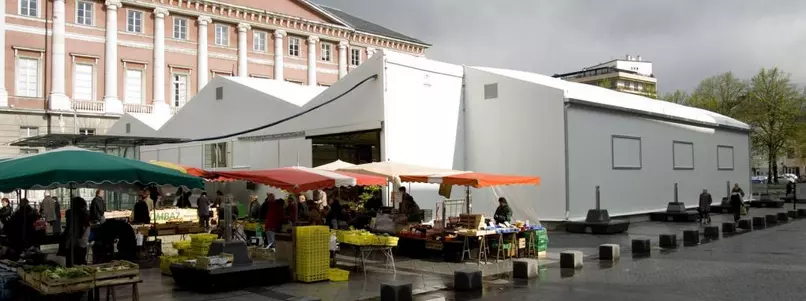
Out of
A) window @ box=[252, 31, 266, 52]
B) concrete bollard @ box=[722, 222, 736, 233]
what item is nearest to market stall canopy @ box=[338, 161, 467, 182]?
concrete bollard @ box=[722, 222, 736, 233]

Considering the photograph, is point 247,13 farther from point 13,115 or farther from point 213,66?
point 13,115

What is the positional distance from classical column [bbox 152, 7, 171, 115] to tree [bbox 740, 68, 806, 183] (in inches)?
1667

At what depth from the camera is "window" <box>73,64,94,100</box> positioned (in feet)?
128

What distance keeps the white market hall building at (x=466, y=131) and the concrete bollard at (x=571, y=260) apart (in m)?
5.15

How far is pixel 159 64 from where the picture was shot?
42031 millimetres

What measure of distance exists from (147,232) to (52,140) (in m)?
9.34

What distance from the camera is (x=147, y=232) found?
49.1 ft

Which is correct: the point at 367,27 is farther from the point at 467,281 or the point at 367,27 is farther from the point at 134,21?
the point at 467,281

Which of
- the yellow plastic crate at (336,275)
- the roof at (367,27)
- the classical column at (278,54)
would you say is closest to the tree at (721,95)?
the roof at (367,27)

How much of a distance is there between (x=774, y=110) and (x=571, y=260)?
42809mm

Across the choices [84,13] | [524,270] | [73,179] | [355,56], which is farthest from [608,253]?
[355,56]

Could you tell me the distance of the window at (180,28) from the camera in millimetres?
43469

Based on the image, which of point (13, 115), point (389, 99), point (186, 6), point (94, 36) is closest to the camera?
point (389, 99)

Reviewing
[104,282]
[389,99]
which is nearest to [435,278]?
[104,282]
